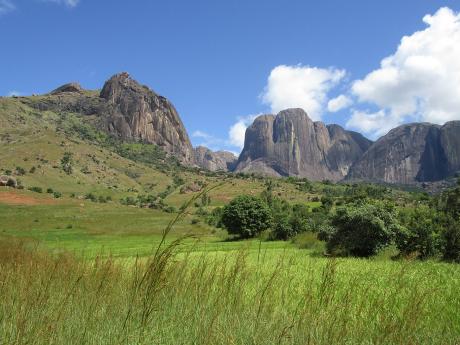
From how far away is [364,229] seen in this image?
91.5 ft

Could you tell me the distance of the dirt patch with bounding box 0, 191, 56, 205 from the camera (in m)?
97.5

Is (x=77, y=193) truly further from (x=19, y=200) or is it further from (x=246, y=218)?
(x=246, y=218)

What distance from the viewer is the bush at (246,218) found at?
67.8 meters

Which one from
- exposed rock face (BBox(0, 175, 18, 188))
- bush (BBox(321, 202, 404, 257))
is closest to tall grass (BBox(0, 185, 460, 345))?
bush (BBox(321, 202, 404, 257))

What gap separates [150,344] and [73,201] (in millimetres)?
112500

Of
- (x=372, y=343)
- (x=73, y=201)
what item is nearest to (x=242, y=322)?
(x=372, y=343)

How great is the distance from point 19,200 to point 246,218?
197ft

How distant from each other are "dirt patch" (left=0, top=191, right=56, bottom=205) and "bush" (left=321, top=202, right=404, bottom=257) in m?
85.9

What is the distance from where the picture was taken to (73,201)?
11000 cm

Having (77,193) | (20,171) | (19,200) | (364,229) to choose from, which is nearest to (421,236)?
(364,229)

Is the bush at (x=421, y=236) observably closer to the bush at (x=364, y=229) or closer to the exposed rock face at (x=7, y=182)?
the bush at (x=364, y=229)

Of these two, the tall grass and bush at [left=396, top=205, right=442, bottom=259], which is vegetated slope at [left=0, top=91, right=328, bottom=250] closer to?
bush at [left=396, top=205, right=442, bottom=259]

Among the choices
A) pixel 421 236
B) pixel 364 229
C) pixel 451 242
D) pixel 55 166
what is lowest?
pixel 451 242

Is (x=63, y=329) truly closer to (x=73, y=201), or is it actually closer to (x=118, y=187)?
(x=73, y=201)
